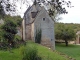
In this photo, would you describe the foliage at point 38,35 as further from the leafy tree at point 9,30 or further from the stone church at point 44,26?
the leafy tree at point 9,30

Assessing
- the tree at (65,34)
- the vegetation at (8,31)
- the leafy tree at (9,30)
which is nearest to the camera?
the vegetation at (8,31)

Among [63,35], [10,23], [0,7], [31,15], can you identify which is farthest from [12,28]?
[63,35]

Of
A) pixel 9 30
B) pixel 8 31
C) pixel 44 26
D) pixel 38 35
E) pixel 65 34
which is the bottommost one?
pixel 65 34

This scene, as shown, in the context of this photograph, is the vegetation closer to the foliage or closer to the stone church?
the foliage

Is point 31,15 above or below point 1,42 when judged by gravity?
above

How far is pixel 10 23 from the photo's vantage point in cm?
2430

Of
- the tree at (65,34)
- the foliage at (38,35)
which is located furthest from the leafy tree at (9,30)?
the tree at (65,34)

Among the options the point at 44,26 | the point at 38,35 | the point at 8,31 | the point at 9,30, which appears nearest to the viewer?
the point at 9,30

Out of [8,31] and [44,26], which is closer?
[8,31]

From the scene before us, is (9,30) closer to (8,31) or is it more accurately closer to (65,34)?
(8,31)

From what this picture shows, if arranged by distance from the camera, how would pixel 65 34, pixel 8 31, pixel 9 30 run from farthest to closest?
pixel 65 34
pixel 8 31
pixel 9 30

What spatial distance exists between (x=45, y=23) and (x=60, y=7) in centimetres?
2600

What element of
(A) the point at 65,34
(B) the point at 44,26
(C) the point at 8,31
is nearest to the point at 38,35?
(B) the point at 44,26

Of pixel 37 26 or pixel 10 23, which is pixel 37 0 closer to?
pixel 10 23
